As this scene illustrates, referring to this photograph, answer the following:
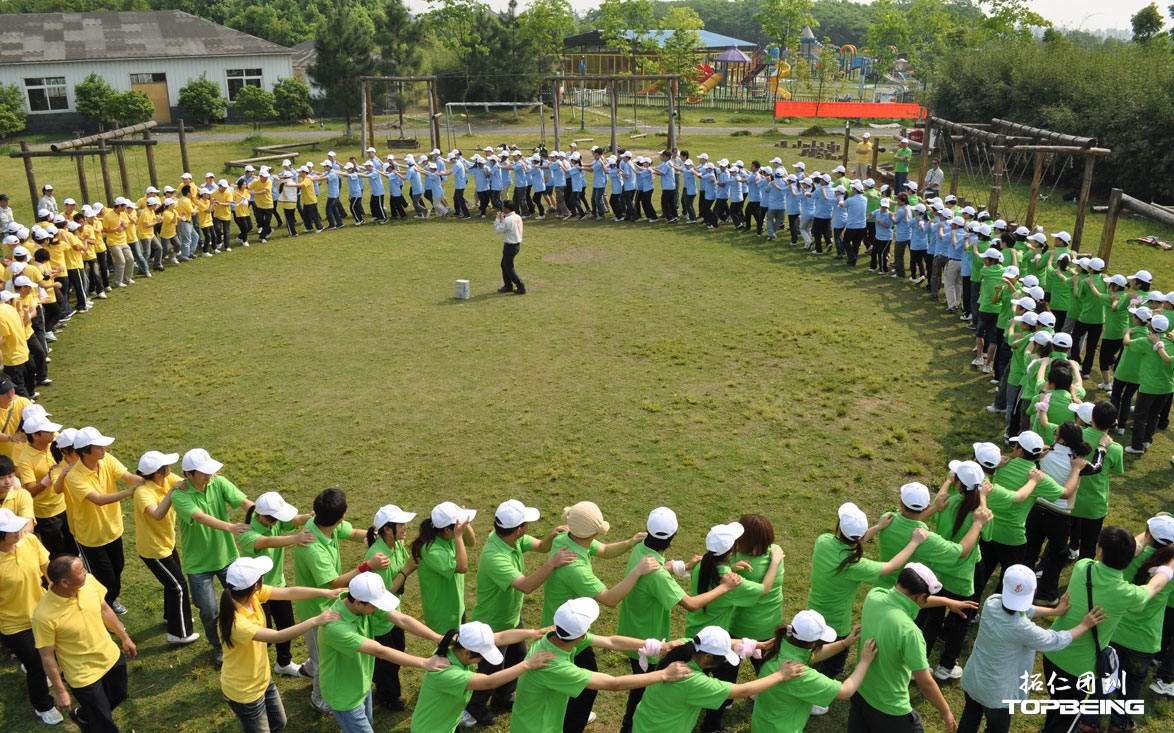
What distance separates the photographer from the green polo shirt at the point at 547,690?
5.03m

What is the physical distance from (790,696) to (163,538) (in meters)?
5.24

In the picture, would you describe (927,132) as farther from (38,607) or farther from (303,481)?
(38,607)

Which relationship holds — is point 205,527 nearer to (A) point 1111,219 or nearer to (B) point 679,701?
(B) point 679,701

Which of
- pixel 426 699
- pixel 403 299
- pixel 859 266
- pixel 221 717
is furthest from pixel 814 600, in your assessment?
pixel 859 266

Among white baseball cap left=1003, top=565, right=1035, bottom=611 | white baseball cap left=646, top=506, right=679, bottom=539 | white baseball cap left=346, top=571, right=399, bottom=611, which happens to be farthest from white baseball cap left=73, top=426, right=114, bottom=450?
white baseball cap left=1003, top=565, right=1035, bottom=611

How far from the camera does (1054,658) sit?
19.7 ft

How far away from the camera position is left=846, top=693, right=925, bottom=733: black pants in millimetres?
5387

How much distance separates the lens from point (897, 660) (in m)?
5.30

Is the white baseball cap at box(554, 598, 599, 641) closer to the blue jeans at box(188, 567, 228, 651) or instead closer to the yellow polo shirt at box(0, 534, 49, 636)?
the blue jeans at box(188, 567, 228, 651)

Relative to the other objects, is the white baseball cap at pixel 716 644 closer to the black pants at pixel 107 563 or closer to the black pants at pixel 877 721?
the black pants at pixel 877 721

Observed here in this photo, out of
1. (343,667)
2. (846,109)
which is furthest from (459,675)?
(846,109)

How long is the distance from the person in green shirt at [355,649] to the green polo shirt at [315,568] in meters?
0.68

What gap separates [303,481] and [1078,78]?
29.9 m

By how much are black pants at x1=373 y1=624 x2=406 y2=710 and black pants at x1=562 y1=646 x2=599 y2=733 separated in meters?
1.37
